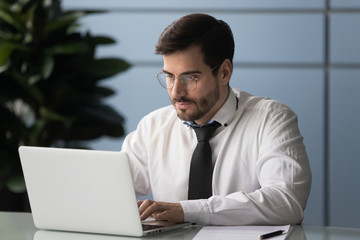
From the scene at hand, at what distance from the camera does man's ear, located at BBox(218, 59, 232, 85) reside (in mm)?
2281

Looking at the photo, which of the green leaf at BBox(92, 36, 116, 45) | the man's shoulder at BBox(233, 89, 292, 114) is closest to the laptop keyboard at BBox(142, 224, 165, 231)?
the man's shoulder at BBox(233, 89, 292, 114)

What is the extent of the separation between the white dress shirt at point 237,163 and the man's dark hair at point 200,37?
0.18m

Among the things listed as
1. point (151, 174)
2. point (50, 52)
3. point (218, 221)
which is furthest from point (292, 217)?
point (50, 52)

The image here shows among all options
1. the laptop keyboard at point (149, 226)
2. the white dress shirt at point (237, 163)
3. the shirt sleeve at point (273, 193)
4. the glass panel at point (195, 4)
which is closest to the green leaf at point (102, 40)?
the glass panel at point (195, 4)

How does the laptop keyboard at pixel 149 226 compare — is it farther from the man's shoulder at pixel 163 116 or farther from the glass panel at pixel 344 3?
the glass panel at pixel 344 3

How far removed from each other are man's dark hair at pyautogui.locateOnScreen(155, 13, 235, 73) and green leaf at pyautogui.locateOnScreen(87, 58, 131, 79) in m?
1.83

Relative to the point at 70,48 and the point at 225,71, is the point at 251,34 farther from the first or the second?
the point at 225,71

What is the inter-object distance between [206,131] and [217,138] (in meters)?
0.05

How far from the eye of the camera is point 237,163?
2260mm

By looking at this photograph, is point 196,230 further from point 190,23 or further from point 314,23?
point 314,23

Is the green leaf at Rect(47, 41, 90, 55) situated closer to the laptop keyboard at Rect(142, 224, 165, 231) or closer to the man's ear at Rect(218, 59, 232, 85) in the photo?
the man's ear at Rect(218, 59, 232, 85)

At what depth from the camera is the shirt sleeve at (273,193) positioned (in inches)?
75.4

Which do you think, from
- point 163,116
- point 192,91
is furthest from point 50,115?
point 192,91

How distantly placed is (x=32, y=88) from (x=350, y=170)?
191 cm
